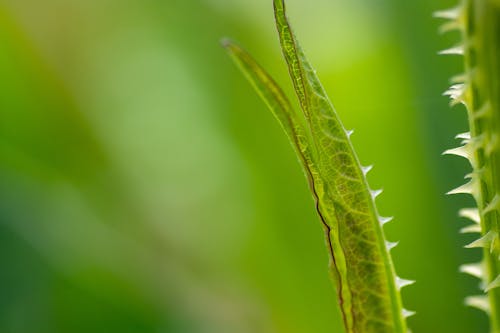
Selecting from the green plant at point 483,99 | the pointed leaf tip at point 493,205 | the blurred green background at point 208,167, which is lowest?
the pointed leaf tip at point 493,205

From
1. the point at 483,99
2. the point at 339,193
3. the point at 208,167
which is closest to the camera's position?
the point at 483,99

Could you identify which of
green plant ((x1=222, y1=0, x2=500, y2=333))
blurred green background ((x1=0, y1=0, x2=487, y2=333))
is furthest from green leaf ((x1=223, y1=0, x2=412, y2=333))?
blurred green background ((x1=0, y1=0, x2=487, y2=333))

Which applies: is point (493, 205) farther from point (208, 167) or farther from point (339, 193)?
point (208, 167)

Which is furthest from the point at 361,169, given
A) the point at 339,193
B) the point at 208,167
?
the point at 208,167

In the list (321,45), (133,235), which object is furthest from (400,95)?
(133,235)

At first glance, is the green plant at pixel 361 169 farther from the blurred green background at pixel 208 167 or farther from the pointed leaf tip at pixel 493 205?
the blurred green background at pixel 208 167

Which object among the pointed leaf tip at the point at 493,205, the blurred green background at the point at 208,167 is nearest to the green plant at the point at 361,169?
the pointed leaf tip at the point at 493,205
